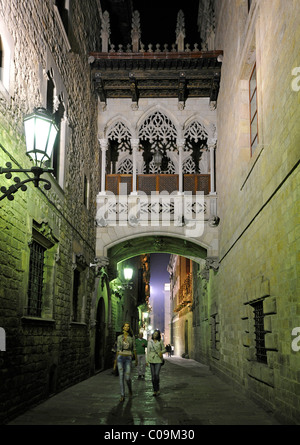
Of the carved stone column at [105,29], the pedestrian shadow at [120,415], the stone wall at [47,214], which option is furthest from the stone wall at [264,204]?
the carved stone column at [105,29]

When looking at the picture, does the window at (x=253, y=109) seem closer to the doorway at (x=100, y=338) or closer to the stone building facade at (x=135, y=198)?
the stone building facade at (x=135, y=198)

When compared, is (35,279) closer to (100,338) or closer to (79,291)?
(79,291)

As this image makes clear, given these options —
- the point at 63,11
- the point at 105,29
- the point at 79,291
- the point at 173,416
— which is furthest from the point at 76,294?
the point at 105,29

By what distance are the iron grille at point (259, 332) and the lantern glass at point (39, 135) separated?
508 cm

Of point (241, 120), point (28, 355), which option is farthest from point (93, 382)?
point (241, 120)

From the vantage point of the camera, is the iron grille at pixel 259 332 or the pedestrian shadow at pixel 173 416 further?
the iron grille at pixel 259 332

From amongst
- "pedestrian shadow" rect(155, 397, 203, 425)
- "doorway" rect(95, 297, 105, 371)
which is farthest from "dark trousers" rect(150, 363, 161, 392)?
"doorway" rect(95, 297, 105, 371)

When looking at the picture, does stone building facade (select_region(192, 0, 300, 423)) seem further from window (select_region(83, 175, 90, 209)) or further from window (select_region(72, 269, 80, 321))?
window (select_region(72, 269, 80, 321))

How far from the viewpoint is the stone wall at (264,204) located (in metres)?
6.19

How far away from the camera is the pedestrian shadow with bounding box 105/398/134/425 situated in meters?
6.58

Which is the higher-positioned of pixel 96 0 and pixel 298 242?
pixel 96 0

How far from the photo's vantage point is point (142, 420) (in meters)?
6.73
